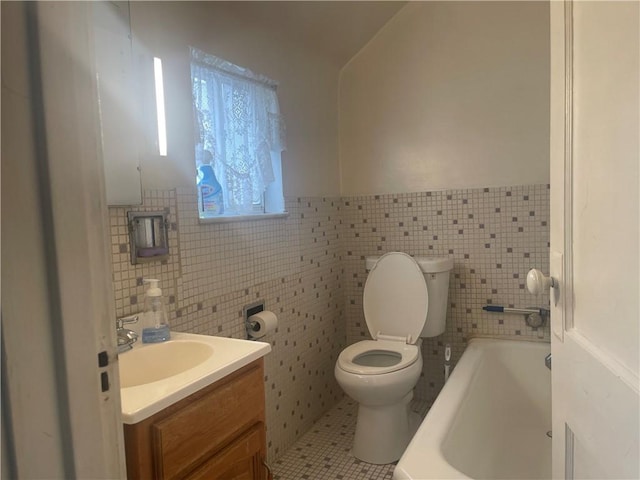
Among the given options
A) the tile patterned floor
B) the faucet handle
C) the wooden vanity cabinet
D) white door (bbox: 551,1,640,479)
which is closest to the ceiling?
the faucet handle

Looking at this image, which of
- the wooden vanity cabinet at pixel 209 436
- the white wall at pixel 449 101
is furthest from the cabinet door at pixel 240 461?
the white wall at pixel 449 101

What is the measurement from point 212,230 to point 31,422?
1.45 meters

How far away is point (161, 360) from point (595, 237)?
118 centimetres

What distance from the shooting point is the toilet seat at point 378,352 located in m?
2.08

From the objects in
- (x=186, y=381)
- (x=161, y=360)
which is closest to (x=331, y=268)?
(x=161, y=360)

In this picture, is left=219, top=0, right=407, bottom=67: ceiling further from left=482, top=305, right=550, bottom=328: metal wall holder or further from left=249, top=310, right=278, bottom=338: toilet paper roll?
left=482, top=305, right=550, bottom=328: metal wall holder

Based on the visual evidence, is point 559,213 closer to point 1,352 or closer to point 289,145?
point 1,352

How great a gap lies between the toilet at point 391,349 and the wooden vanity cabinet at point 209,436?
85 centimetres

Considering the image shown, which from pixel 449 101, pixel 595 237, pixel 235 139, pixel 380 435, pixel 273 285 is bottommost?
pixel 380 435

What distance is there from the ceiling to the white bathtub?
5.87 feet

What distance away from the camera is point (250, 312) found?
2.02m

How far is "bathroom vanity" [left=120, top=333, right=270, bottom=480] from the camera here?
37.6 inches

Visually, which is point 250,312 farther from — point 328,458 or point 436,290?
point 436,290

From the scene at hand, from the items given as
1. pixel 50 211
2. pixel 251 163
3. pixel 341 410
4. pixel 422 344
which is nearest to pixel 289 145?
pixel 251 163
